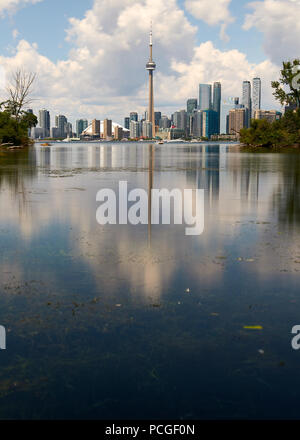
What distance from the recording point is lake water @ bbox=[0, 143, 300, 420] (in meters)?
4.60

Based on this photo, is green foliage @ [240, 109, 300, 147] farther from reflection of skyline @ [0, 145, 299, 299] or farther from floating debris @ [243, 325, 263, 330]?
floating debris @ [243, 325, 263, 330]

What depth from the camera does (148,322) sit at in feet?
20.5

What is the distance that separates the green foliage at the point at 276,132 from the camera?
92250 mm

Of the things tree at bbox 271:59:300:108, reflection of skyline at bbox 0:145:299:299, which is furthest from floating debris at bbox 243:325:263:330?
tree at bbox 271:59:300:108

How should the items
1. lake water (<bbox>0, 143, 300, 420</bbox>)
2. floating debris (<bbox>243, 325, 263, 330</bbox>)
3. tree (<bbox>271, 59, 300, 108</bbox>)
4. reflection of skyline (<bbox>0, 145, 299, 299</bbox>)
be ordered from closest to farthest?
lake water (<bbox>0, 143, 300, 420</bbox>)
floating debris (<bbox>243, 325, 263, 330</bbox>)
reflection of skyline (<bbox>0, 145, 299, 299</bbox>)
tree (<bbox>271, 59, 300, 108</bbox>)

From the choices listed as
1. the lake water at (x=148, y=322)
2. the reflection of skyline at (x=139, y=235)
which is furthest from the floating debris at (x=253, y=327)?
the reflection of skyline at (x=139, y=235)

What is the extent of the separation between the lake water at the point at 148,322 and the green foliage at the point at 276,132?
282ft

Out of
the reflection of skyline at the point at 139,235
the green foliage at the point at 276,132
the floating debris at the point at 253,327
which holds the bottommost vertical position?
the floating debris at the point at 253,327

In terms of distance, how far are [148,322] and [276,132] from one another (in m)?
97.3

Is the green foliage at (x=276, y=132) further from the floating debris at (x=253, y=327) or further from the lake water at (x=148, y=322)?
the floating debris at (x=253, y=327)

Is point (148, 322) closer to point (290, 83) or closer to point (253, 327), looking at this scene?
point (253, 327)

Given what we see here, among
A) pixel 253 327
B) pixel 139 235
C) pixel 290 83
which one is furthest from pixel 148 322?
pixel 290 83

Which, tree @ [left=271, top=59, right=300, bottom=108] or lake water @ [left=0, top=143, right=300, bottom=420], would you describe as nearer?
lake water @ [left=0, top=143, right=300, bottom=420]

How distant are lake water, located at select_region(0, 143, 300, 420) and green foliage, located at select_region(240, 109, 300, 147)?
85814 mm
